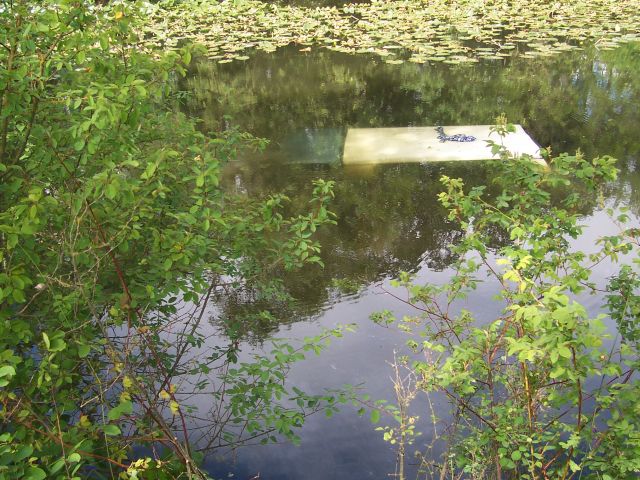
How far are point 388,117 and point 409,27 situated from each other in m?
4.82

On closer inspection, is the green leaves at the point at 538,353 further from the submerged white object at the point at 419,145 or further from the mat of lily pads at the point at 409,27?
the mat of lily pads at the point at 409,27

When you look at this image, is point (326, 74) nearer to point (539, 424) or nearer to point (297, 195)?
point (297, 195)

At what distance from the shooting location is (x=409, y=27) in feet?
39.4

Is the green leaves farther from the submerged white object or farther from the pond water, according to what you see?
the submerged white object

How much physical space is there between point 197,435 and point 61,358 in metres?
1.31

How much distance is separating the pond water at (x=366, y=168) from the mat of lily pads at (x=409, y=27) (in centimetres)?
58

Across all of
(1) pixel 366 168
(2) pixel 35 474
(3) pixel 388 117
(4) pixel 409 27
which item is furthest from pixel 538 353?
(4) pixel 409 27

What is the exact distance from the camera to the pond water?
3750 mm

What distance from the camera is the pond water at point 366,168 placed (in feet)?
12.3

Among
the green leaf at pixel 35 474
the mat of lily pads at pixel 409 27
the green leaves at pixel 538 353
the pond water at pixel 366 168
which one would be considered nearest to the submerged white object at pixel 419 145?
the pond water at pixel 366 168

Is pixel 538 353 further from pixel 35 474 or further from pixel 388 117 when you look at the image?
pixel 388 117

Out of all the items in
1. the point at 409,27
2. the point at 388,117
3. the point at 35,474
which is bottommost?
the point at 388,117

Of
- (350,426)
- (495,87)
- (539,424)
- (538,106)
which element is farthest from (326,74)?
(539,424)

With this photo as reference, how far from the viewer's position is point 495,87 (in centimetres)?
859
